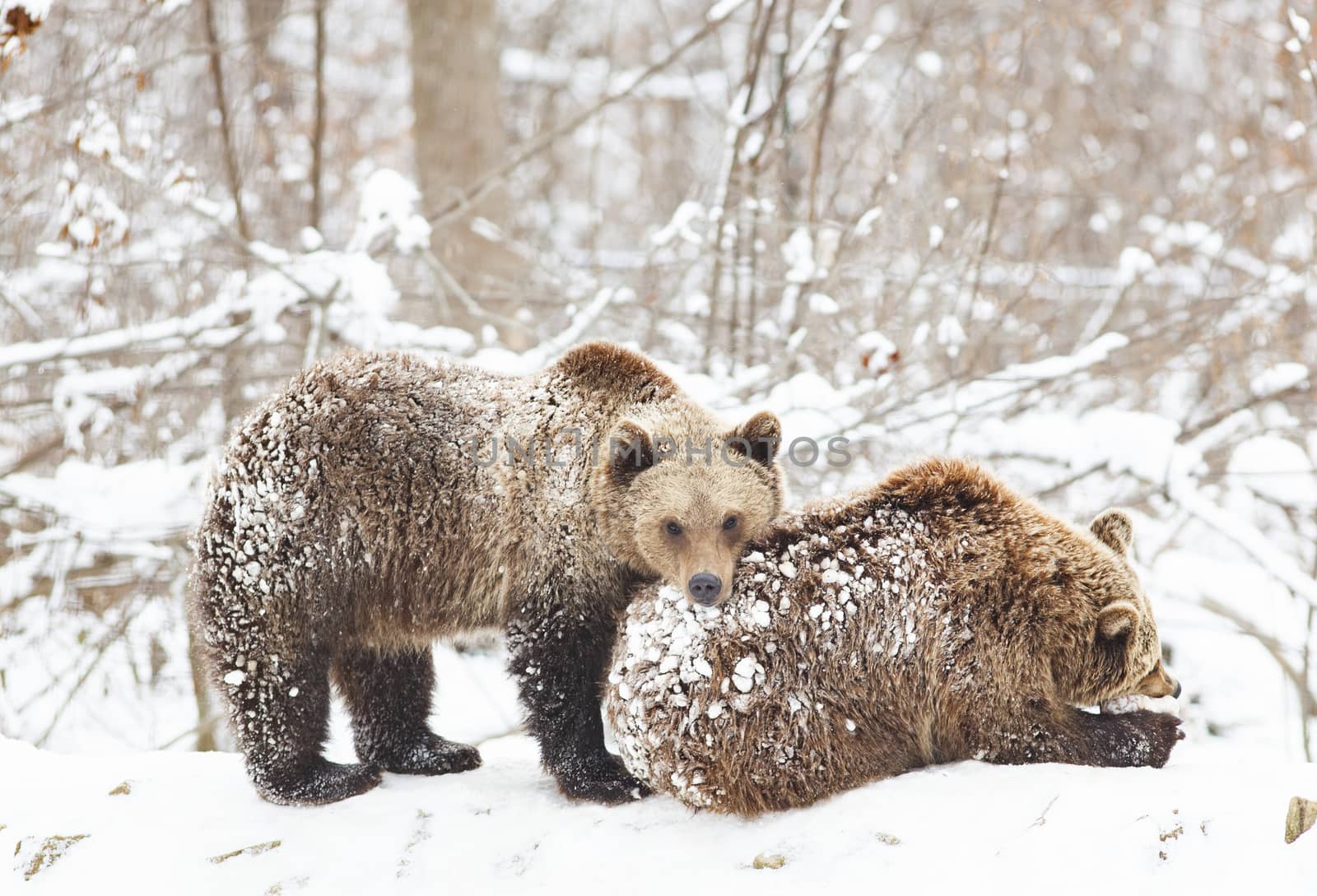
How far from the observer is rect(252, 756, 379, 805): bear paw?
457 cm

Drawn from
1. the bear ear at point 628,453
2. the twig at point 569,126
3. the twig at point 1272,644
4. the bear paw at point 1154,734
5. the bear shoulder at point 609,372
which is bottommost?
the twig at point 1272,644

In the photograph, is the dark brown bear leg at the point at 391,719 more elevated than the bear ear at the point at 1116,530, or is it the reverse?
the bear ear at the point at 1116,530

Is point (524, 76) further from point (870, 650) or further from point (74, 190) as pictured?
point (870, 650)

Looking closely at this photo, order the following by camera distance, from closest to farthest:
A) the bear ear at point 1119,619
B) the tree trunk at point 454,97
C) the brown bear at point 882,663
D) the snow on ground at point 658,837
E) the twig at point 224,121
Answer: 1. the snow on ground at point 658,837
2. the brown bear at point 882,663
3. the bear ear at point 1119,619
4. the twig at point 224,121
5. the tree trunk at point 454,97

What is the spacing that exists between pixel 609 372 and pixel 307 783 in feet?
6.96

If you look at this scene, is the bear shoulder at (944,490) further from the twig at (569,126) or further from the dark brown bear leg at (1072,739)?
the twig at (569,126)

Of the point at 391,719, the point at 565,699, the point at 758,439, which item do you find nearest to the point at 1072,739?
the point at 758,439

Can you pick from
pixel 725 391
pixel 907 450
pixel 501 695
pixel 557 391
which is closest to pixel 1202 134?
pixel 907 450

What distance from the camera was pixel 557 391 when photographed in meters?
4.91

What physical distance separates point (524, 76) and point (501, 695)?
44.3 feet

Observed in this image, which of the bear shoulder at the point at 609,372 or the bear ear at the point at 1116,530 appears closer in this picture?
the bear ear at the point at 1116,530

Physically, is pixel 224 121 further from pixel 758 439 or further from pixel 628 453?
pixel 758 439

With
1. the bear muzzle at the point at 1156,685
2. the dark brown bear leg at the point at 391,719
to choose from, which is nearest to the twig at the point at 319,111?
the dark brown bear leg at the point at 391,719

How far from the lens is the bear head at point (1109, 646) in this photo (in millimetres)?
4305
